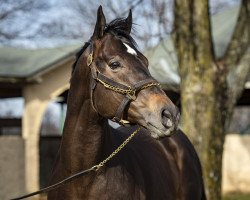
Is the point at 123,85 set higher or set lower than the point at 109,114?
higher

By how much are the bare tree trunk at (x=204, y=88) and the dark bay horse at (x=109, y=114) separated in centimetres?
435

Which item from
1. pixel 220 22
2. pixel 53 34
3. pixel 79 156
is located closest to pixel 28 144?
pixel 53 34

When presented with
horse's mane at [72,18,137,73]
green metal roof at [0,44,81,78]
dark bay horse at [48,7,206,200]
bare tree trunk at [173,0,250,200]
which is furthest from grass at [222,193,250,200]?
horse's mane at [72,18,137,73]

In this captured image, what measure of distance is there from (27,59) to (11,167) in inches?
169

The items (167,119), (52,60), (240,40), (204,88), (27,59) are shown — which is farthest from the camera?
(27,59)

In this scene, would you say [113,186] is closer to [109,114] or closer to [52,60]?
[109,114]

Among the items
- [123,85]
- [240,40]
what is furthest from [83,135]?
[240,40]

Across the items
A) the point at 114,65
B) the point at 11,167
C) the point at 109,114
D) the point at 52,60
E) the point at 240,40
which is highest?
the point at 52,60

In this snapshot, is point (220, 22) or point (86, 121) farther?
point (220, 22)

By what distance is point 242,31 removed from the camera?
32.9 feet

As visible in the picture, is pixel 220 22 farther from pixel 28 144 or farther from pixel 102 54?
pixel 102 54

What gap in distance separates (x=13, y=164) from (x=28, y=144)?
184 centimetres

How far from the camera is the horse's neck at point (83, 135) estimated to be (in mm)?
4457

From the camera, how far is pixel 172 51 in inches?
572
